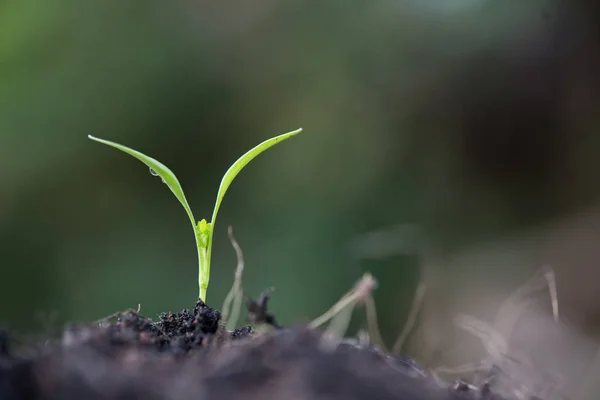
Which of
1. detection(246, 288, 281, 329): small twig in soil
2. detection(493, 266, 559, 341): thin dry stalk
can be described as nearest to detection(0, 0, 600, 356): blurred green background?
detection(493, 266, 559, 341): thin dry stalk

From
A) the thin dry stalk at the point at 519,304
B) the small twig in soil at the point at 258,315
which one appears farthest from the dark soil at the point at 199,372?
the thin dry stalk at the point at 519,304

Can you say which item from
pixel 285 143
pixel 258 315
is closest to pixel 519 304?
pixel 258 315

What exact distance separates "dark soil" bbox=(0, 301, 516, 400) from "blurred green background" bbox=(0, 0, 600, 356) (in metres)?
1.40

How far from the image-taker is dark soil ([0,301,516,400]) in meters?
0.31

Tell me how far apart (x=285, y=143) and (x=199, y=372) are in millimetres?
1664

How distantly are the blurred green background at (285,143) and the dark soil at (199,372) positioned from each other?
1.40 m

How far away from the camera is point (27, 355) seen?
0.38 meters

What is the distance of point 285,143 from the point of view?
1975 millimetres

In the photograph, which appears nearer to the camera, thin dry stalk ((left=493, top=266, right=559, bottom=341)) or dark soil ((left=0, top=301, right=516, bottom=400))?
dark soil ((left=0, top=301, right=516, bottom=400))

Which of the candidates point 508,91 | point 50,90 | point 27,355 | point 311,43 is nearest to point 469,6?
point 508,91

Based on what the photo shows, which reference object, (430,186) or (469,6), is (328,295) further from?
(469,6)

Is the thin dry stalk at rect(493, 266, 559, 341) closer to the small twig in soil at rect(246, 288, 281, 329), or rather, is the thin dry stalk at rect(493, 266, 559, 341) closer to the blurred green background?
the small twig in soil at rect(246, 288, 281, 329)

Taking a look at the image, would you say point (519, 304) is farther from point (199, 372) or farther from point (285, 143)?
point (285, 143)

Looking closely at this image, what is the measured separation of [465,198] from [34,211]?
1.44 metres
